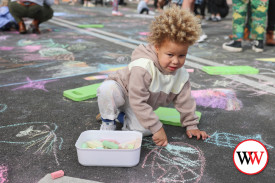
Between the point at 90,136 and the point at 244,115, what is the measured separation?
105cm

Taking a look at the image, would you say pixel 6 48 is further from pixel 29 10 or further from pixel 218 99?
pixel 218 99

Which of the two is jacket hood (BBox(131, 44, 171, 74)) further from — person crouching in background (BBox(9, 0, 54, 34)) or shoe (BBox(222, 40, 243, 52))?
person crouching in background (BBox(9, 0, 54, 34))

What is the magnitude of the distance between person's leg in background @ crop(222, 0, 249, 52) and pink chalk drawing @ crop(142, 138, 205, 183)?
2.56 metres

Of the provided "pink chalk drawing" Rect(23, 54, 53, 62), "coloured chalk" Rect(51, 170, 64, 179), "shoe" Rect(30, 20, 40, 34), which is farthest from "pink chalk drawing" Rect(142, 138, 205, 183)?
"shoe" Rect(30, 20, 40, 34)

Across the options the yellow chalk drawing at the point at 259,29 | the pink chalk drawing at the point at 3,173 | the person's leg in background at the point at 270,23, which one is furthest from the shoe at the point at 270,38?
the pink chalk drawing at the point at 3,173

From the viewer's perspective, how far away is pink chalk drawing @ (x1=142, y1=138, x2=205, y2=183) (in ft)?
4.29

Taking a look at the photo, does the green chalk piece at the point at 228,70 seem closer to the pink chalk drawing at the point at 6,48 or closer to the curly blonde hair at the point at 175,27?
the curly blonde hair at the point at 175,27

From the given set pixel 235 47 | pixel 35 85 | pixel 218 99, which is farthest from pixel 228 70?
pixel 35 85

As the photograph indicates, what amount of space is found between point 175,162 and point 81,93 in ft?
3.47

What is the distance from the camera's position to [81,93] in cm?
222

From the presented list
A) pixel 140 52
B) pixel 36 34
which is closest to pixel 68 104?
pixel 140 52

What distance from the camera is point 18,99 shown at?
2.12m

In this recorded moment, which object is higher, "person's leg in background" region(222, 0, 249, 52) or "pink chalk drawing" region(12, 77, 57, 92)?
"person's leg in background" region(222, 0, 249, 52)

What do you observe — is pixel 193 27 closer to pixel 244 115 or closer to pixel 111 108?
pixel 111 108
